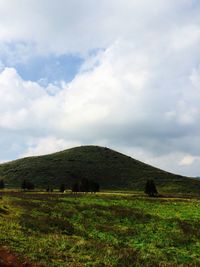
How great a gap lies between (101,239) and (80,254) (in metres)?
7.53

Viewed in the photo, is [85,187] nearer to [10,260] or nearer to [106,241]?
[106,241]

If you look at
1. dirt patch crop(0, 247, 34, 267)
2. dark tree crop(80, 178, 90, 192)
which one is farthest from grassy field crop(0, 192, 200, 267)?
dark tree crop(80, 178, 90, 192)

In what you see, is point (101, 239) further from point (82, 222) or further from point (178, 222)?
point (178, 222)

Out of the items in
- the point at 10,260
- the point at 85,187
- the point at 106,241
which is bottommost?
the point at 10,260

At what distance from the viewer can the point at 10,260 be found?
751 inches

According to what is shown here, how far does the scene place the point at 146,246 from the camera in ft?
89.3

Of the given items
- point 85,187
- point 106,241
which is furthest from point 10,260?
point 85,187

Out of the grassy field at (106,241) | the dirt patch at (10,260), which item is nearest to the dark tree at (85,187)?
the grassy field at (106,241)

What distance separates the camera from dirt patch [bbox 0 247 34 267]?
18359mm

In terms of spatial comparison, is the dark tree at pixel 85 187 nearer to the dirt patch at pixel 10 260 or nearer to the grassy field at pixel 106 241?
the grassy field at pixel 106 241

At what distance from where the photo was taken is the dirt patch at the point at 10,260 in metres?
18.4

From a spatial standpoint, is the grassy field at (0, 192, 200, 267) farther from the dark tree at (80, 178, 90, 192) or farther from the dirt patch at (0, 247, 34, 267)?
the dark tree at (80, 178, 90, 192)

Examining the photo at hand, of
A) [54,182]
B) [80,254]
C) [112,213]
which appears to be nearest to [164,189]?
[54,182]

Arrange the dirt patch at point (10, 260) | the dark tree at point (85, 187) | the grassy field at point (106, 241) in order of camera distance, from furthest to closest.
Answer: the dark tree at point (85, 187) → the grassy field at point (106, 241) → the dirt patch at point (10, 260)
